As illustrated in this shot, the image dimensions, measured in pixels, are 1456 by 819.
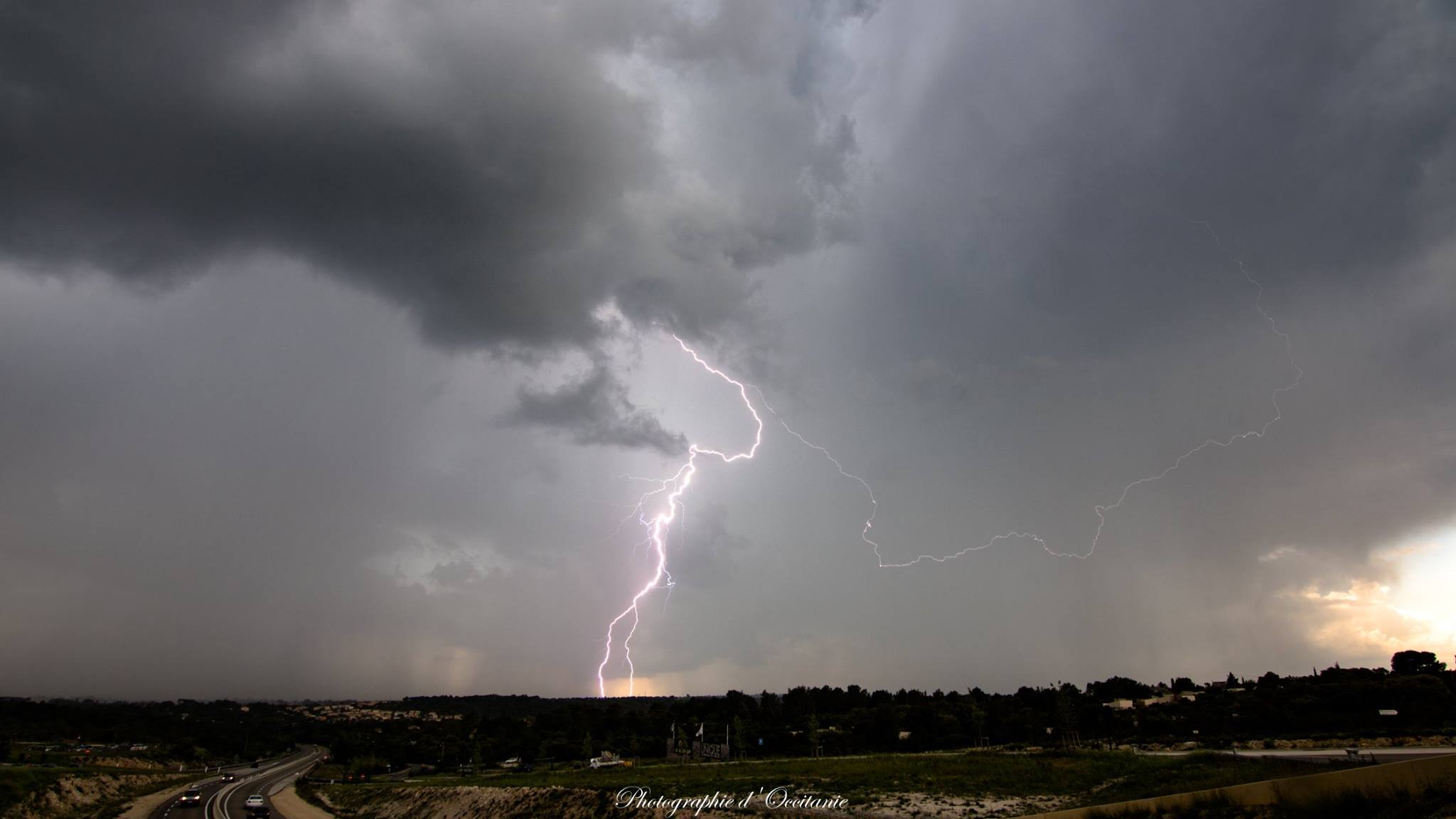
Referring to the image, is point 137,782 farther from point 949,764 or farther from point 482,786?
point 949,764

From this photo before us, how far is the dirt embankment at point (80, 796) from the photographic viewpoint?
1590 inches

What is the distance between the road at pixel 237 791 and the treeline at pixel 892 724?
254 inches

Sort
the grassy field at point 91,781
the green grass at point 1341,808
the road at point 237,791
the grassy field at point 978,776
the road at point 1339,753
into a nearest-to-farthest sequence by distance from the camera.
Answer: the green grass at point 1341,808, the grassy field at point 978,776, the road at point 1339,753, the road at point 237,791, the grassy field at point 91,781

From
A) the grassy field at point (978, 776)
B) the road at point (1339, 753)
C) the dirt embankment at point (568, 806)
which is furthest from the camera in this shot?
the road at point (1339, 753)

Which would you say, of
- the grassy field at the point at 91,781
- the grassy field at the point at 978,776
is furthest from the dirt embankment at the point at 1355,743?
the grassy field at the point at 91,781

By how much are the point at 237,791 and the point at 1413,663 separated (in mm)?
148813

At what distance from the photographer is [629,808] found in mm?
34438

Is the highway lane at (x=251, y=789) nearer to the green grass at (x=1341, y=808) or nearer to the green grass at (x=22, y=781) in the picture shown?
the green grass at (x=22, y=781)

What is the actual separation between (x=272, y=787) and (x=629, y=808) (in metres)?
47.1

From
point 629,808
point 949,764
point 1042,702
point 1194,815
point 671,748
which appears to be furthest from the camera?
point 1042,702

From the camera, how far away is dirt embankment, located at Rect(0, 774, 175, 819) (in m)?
40.4

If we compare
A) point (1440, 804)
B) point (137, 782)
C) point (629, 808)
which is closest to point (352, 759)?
point (137, 782)

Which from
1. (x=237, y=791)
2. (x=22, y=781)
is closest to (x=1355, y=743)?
(x=237, y=791)

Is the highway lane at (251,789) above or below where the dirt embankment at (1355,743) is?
below
